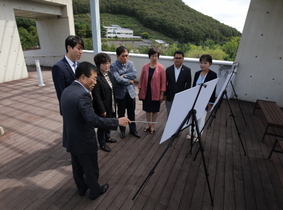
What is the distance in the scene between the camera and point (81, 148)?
1.54m

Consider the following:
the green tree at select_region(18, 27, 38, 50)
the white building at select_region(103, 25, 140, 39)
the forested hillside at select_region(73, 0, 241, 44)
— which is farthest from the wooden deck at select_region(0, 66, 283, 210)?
the white building at select_region(103, 25, 140, 39)

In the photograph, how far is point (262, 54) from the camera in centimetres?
457

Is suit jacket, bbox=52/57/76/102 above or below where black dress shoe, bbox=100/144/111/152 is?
above

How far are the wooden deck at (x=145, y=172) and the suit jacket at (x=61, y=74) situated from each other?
1.19 metres

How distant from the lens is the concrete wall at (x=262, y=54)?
4305 mm

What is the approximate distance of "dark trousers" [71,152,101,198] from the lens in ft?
5.37

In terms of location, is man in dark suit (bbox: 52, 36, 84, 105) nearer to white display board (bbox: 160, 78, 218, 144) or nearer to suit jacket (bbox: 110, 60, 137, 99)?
suit jacket (bbox: 110, 60, 137, 99)

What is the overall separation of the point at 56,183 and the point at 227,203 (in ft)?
6.77

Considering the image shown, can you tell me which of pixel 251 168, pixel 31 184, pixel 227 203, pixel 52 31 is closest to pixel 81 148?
pixel 31 184

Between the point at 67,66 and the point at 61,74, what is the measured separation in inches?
5.2

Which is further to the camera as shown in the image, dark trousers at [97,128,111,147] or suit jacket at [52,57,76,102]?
dark trousers at [97,128,111,147]

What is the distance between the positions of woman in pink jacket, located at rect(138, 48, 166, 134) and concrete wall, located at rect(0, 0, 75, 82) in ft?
21.2

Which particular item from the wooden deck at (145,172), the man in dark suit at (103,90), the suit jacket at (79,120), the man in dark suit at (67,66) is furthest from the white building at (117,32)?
the suit jacket at (79,120)

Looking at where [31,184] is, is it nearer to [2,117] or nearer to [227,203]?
[227,203]
